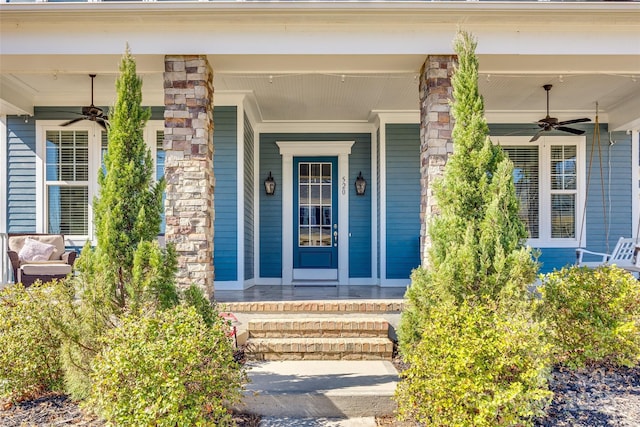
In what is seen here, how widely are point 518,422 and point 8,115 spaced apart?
7.71 meters

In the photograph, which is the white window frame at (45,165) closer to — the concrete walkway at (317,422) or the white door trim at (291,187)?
the white door trim at (291,187)

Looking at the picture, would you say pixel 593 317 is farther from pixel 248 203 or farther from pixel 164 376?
pixel 248 203

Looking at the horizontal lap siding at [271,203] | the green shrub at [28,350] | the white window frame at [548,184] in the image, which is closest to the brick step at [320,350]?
the green shrub at [28,350]

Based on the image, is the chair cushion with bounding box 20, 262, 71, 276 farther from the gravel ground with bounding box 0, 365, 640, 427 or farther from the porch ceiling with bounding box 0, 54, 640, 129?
the gravel ground with bounding box 0, 365, 640, 427

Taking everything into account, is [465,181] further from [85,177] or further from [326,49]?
[85,177]

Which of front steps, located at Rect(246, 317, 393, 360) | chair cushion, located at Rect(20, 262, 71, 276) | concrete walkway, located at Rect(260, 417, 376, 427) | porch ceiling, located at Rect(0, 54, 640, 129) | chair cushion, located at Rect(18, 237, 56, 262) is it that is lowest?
concrete walkway, located at Rect(260, 417, 376, 427)

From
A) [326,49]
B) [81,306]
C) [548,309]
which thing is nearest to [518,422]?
[548,309]

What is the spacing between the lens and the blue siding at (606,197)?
776 centimetres

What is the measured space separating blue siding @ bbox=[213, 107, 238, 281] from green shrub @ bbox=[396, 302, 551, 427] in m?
4.26

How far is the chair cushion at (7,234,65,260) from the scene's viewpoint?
6465mm

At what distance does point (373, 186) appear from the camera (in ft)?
26.2

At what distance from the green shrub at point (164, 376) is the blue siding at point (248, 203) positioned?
13.9ft

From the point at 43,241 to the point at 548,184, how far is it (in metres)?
7.90

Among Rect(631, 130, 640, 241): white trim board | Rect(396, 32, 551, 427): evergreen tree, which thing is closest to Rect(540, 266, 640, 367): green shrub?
Rect(396, 32, 551, 427): evergreen tree
